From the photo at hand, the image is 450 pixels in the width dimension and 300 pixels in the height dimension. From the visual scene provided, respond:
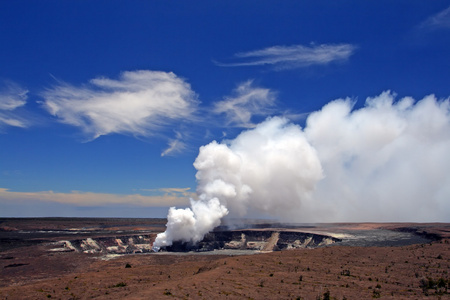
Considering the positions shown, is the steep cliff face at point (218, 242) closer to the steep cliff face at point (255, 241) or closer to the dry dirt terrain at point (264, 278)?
the steep cliff face at point (255, 241)

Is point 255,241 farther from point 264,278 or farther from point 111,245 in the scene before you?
point 264,278

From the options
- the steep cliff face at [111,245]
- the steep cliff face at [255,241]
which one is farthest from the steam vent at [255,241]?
the steep cliff face at [111,245]

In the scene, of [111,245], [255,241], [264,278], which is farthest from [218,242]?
[264,278]

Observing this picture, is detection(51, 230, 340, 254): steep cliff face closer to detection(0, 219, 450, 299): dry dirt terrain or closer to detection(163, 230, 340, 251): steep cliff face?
detection(163, 230, 340, 251): steep cliff face

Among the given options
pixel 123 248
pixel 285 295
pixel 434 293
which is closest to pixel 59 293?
pixel 285 295

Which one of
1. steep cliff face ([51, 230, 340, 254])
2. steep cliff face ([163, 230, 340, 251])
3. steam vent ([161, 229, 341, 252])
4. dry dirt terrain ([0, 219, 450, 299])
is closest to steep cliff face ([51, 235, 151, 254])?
steep cliff face ([51, 230, 340, 254])

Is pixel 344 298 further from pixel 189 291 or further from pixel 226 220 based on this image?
pixel 226 220
